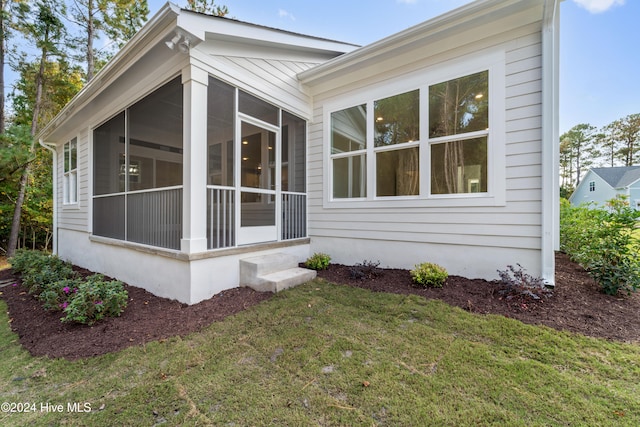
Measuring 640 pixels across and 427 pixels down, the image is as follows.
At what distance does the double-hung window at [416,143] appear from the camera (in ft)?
12.9

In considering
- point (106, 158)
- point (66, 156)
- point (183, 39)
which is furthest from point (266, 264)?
point (66, 156)

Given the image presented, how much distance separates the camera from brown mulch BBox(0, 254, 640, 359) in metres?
2.60

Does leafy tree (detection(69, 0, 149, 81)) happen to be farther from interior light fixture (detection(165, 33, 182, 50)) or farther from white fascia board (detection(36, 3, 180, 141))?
interior light fixture (detection(165, 33, 182, 50))

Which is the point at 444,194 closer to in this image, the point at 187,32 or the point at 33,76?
the point at 187,32

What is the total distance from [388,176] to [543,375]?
3.39 metres

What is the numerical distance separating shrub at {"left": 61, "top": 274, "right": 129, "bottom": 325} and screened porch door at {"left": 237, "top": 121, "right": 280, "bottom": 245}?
1.68m

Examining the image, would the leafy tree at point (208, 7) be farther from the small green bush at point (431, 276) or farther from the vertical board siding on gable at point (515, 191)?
the small green bush at point (431, 276)

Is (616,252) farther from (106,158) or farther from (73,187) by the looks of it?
(73,187)

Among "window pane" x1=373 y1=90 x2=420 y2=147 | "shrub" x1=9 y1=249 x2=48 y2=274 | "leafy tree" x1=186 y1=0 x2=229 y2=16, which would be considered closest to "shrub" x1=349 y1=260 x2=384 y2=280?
"window pane" x1=373 y1=90 x2=420 y2=147

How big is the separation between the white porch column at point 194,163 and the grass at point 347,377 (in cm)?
127

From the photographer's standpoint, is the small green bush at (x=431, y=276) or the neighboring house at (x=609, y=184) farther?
the neighboring house at (x=609, y=184)

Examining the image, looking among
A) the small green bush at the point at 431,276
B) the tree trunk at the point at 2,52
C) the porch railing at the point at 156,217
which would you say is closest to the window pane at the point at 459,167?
the small green bush at the point at 431,276

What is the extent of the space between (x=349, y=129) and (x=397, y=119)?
0.99m

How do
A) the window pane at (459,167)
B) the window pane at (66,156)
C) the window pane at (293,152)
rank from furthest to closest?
the window pane at (66,156) → the window pane at (293,152) → the window pane at (459,167)
